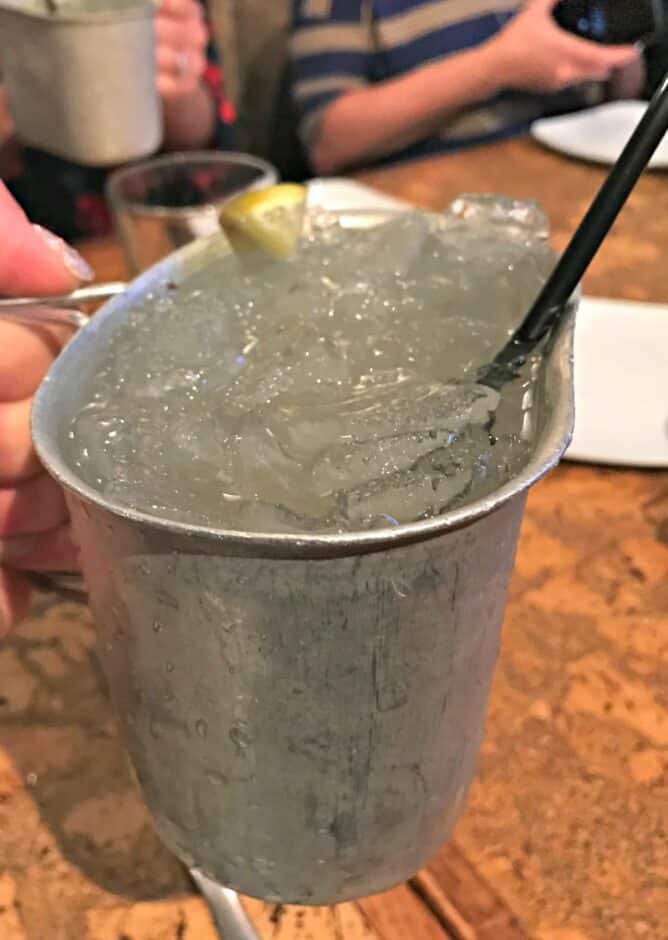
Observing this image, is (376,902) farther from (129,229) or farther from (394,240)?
(129,229)

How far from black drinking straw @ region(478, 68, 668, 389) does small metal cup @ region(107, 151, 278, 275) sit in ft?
1.89

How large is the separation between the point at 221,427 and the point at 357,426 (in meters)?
0.06

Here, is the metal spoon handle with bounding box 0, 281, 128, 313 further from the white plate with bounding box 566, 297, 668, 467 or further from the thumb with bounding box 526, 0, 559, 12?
the thumb with bounding box 526, 0, 559, 12

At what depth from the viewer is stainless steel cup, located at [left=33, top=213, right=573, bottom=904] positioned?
1.05ft

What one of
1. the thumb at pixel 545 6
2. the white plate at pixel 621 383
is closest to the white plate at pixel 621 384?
the white plate at pixel 621 383

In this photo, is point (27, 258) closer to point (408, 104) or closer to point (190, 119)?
point (190, 119)

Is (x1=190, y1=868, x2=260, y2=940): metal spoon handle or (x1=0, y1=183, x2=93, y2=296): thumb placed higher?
(x1=0, y1=183, x2=93, y2=296): thumb

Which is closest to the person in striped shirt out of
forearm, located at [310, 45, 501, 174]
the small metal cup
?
forearm, located at [310, 45, 501, 174]

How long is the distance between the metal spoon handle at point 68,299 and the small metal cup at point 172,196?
463 millimetres

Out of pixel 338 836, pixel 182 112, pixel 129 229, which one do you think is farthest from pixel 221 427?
pixel 182 112

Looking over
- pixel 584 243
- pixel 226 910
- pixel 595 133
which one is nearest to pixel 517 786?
pixel 226 910

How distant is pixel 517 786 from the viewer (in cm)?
52

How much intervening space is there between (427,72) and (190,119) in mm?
462

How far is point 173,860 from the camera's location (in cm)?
49
